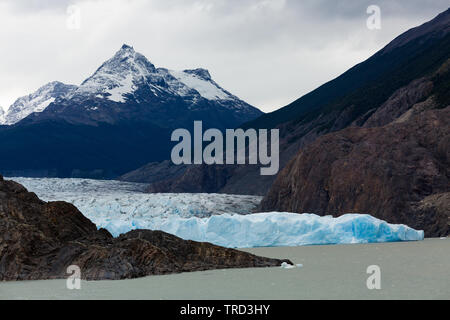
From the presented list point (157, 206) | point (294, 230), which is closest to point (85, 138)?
point (157, 206)

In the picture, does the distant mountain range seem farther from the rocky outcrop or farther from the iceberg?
the iceberg

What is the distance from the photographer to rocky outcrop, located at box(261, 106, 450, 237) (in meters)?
46.1

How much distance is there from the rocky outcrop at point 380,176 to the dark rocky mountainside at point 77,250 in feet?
77.5

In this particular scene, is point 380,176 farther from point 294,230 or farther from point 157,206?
point 157,206

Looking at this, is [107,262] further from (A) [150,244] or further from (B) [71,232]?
(B) [71,232]

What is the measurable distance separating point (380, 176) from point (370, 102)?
46.4 metres

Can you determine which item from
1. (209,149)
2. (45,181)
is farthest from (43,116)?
(45,181)

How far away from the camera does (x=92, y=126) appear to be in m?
177

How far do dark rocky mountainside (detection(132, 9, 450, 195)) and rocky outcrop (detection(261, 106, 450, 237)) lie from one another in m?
15.4

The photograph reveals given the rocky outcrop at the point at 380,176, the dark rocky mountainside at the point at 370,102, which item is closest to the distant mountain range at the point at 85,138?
the dark rocky mountainside at the point at 370,102

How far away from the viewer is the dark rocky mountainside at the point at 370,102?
79.6 metres

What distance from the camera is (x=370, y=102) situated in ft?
308

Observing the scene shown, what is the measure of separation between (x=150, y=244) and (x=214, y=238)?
17214 mm

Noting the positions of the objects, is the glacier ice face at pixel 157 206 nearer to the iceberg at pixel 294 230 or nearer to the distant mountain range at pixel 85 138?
the iceberg at pixel 294 230
